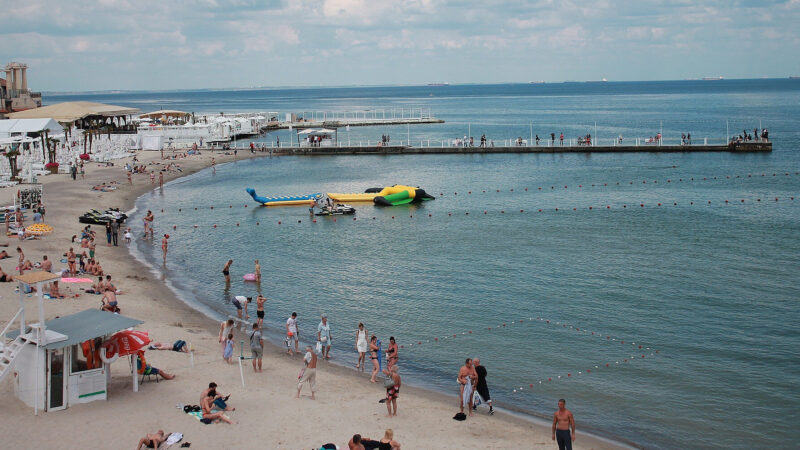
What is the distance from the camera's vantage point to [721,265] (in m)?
32.4

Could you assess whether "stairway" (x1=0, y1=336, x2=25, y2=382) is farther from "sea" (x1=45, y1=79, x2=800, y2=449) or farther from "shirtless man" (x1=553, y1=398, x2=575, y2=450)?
"shirtless man" (x1=553, y1=398, x2=575, y2=450)

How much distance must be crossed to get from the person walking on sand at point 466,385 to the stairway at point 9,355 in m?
9.59

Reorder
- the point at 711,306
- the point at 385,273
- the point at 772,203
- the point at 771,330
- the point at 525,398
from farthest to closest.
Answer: the point at 772,203
the point at 385,273
the point at 711,306
the point at 771,330
the point at 525,398

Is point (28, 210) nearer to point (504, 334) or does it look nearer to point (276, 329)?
point (276, 329)

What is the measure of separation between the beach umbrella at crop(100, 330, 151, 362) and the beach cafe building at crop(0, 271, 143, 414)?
166 millimetres

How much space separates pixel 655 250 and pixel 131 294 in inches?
921

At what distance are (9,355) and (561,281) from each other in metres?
20.5

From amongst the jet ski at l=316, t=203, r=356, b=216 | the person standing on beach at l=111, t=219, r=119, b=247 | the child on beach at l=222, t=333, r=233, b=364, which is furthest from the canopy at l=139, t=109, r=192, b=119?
the child on beach at l=222, t=333, r=233, b=364

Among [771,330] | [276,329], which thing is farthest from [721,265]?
[276,329]

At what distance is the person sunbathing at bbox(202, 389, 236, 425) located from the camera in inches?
632

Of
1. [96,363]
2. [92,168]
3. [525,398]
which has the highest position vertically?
[92,168]

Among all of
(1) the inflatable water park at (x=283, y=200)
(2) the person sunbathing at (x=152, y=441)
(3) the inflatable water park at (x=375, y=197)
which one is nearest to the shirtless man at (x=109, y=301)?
(2) the person sunbathing at (x=152, y=441)

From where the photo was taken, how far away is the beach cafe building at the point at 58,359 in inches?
618

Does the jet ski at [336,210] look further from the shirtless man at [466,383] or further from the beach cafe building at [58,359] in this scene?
the beach cafe building at [58,359]
